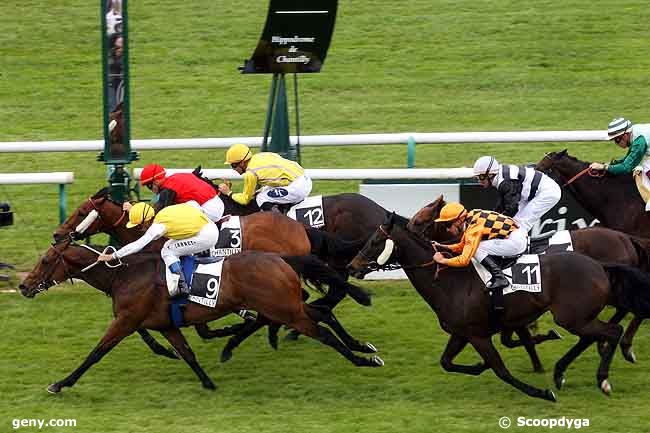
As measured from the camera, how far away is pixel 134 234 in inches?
428

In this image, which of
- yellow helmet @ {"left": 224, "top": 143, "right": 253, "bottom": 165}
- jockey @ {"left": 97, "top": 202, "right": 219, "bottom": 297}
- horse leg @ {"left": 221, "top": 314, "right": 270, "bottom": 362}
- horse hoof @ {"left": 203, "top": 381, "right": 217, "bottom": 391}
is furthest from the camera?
yellow helmet @ {"left": 224, "top": 143, "right": 253, "bottom": 165}

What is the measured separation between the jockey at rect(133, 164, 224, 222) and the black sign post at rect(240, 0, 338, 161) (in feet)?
6.11

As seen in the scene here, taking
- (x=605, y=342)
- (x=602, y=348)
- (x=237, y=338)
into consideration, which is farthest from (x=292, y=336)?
(x=605, y=342)

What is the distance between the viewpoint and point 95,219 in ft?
35.3

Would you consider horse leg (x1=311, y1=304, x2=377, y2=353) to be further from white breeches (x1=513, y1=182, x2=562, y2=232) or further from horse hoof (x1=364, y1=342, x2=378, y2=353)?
white breeches (x1=513, y1=182, x2=562, y2=232)

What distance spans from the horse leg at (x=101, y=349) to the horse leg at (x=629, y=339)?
361cm

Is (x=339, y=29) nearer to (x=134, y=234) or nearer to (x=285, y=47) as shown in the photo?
(x=285, y=47)

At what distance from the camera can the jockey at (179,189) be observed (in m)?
10.8

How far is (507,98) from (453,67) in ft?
3.86

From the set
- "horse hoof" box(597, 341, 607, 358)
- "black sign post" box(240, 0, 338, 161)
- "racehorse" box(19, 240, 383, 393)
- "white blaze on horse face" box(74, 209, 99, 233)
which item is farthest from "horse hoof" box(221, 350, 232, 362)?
"black sign post" box(240, 0, 338, 161)

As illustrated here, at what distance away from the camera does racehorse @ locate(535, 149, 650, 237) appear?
438 inches

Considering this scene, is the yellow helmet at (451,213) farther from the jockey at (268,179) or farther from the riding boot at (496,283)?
the jockey at (268,179)

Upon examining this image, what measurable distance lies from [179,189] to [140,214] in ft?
2.34

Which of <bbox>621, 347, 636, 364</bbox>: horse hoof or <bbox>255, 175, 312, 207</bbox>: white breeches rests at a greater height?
<bbox>255, 175, 312, 207</bbox>: white breeches
